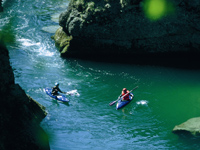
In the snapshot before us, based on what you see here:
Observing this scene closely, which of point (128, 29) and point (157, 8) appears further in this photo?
point (128, 29)

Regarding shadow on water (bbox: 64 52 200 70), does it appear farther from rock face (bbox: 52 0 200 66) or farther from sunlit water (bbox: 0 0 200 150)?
sunlit water (bbox: 0 0 200 150)

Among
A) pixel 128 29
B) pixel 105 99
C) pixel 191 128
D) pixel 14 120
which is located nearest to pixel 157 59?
pixel 128 29

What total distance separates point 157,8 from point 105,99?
30.5 ft

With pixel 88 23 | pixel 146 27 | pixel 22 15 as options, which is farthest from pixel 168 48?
pixel 22 15

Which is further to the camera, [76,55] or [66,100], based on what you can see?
[76,55]

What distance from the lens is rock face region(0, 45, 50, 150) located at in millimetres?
10031

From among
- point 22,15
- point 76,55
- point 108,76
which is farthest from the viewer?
point 22,15

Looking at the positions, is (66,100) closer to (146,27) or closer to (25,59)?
(25,59)

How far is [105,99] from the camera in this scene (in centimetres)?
1809

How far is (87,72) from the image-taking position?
70.1 ft

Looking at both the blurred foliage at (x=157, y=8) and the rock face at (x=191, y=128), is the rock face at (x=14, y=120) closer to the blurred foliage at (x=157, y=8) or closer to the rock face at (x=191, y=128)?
the rock face at (x=191, y=128)

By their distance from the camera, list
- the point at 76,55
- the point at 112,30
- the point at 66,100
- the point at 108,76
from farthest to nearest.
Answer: the point at 76,55 → the point at 112,30 → the point at 108,76 → the point at 66,100

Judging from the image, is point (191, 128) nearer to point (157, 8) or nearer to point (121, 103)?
point (121, 103)

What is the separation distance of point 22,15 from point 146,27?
690 inches
